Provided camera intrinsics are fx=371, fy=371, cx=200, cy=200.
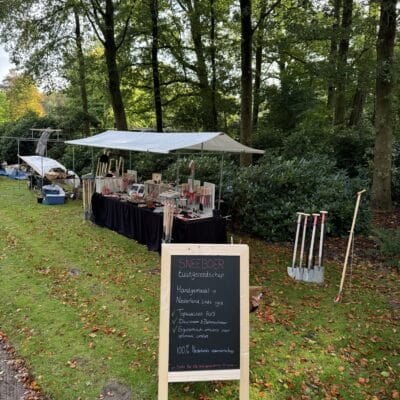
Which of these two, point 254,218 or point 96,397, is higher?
point 254,218

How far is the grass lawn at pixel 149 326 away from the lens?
361 centimetres

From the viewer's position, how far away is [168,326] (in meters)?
3.23

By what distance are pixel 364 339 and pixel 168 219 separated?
3.60m

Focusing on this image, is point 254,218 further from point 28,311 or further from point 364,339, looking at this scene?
point 28,311

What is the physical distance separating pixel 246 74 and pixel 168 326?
904cm

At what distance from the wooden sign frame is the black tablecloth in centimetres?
343

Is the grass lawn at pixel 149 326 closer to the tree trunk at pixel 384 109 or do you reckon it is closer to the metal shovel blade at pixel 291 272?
the metal shovel blade at pixel 291 272

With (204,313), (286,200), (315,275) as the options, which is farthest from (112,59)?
(204,313)

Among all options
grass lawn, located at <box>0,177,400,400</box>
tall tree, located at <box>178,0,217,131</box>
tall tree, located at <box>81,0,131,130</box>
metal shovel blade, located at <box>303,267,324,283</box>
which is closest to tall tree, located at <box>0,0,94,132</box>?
tall tree, located at <box>81,0,131,130</box>

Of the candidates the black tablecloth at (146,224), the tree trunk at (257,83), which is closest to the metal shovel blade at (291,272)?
the black tablecloth at (146,224)

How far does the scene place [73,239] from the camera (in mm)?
8109

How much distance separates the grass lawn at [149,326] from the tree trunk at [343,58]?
17.7 ft

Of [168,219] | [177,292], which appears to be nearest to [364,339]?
[177,292]

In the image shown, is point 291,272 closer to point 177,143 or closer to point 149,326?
point 149,326
